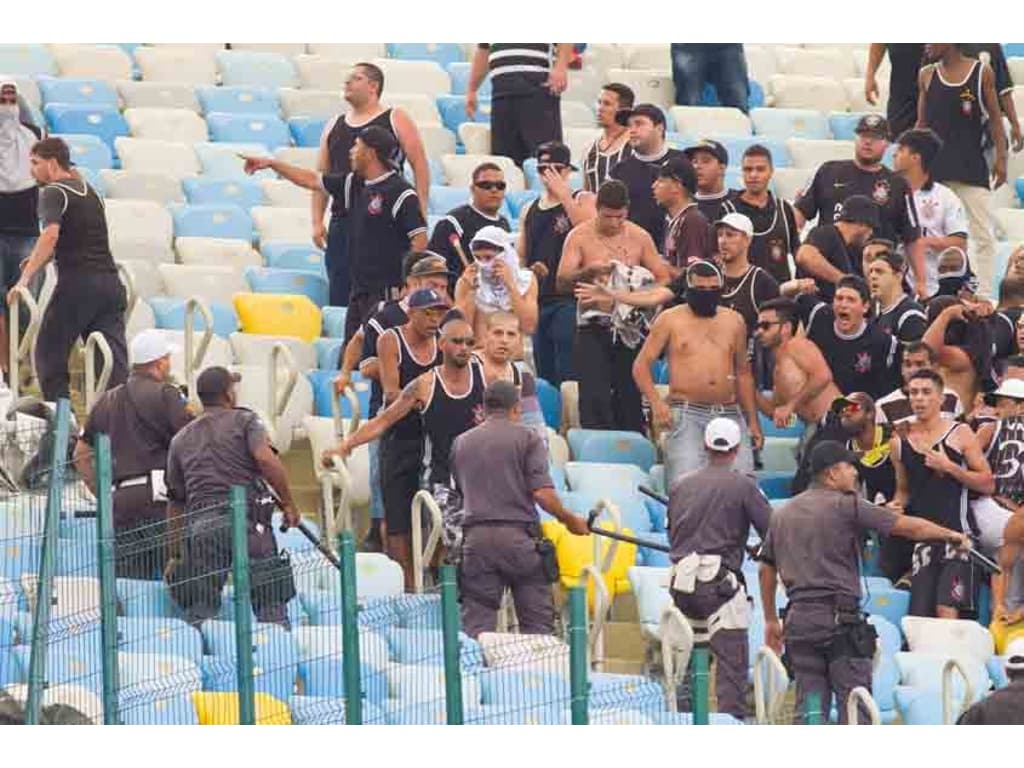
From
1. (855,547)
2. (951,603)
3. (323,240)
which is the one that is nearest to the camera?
(855,547)

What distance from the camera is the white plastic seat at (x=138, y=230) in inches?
820

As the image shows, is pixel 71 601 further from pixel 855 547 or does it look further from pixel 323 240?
pixel 323 240

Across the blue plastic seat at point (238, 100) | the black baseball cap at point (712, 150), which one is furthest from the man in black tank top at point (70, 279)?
the blue plastic seat at point (238, 100)

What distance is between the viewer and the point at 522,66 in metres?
21.8

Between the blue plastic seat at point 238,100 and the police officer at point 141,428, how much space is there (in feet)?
20.4

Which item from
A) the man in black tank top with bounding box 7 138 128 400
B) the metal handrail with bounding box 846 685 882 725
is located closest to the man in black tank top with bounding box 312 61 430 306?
the man in black tank top with bounding box 7 138 128 400

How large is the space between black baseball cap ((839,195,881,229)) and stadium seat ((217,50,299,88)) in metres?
4.92

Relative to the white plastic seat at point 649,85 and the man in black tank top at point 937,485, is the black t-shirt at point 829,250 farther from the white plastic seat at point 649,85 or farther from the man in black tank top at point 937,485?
the white plastic seat at point 649,85

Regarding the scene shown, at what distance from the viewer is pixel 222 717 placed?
15.4 meters

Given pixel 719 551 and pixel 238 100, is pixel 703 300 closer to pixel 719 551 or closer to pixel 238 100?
pixel 719 551

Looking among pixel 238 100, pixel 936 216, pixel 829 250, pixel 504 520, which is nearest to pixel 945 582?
pixel 504 520

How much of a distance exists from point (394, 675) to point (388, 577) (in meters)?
1.76

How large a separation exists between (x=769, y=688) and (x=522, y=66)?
247 inches

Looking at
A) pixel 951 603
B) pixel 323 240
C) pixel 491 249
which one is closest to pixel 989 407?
pixel 951 603
